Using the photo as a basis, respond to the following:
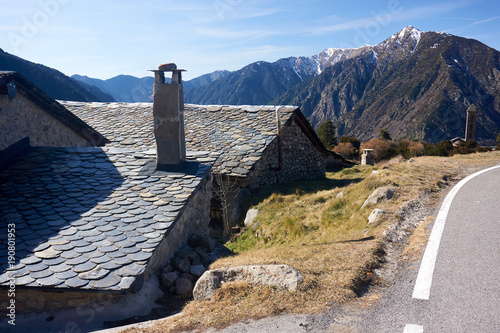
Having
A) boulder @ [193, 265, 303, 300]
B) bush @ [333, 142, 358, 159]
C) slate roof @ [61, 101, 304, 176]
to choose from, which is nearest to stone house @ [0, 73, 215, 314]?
boulder @ [193, 265, 303, 300]

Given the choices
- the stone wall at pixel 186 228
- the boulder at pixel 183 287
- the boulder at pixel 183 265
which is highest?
the stone wall at pixel 186 228

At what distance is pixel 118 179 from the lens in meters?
7.75

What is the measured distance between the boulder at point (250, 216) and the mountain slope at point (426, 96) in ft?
357

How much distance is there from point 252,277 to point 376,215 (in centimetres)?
403

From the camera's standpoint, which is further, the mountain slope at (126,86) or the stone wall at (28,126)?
the mountain slope at (126,86)

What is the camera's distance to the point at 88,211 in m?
6.61

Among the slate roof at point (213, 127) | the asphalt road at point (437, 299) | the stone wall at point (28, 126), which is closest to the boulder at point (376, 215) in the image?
the asphalt road at point (437, 299)

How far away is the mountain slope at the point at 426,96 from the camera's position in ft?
386

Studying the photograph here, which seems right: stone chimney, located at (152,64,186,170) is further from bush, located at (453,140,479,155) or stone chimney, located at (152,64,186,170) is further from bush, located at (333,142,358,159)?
bush, located at (453,140,479,155)

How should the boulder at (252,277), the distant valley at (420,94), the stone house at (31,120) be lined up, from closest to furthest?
the boulder at (252,277), the stone house at (31,120), the distant valley at (420,94)

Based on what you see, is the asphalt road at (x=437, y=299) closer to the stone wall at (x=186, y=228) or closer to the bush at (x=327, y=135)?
the stone wall at (x=186, y=228)

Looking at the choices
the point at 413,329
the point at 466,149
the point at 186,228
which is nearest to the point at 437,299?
the point at 413,329

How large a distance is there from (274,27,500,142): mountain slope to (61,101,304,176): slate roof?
104509mm

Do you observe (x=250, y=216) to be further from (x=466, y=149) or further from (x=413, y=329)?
(x=466, y=149)
